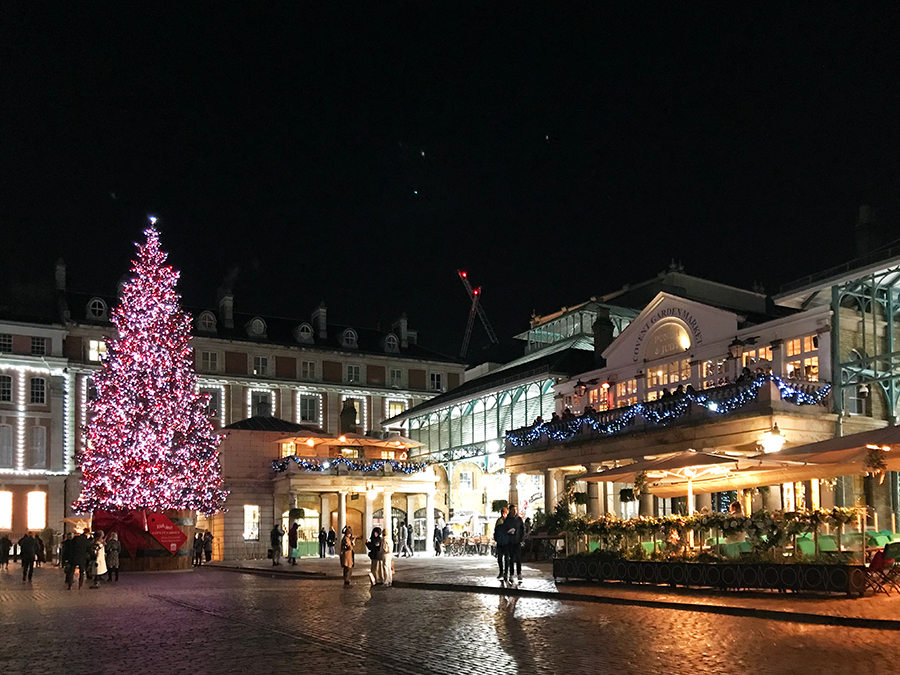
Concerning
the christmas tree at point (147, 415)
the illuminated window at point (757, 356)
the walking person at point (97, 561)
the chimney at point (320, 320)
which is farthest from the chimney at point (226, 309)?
the illuminated window at point (757, 356)

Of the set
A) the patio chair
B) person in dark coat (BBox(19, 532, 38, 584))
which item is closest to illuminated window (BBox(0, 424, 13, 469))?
person in dark coat (BBox(19, 532, 38, 584))

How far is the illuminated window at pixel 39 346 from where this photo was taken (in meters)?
62.7

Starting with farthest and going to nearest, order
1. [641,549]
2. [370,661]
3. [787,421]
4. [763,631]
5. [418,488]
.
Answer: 1. [418,488]
2. [787,421]
3. [641,549]
4. [763,631]
5. [370,661]

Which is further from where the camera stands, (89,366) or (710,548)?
(89,366)

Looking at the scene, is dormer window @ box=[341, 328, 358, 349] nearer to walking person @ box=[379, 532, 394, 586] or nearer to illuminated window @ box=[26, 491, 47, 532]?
illuminated window @ box=[26, 491, 47, 532]

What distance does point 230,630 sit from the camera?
14789 millimetres

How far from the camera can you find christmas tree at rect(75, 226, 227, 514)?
1481 inches

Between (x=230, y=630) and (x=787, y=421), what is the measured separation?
1802 centimetres

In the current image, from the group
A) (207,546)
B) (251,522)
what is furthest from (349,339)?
(207,546)

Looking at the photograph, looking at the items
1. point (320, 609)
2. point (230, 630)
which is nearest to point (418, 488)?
point (320, 609)

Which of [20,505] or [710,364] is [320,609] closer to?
[710,364]

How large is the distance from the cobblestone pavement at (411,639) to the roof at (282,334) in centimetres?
4865

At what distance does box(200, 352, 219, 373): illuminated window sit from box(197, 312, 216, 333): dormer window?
169 cm

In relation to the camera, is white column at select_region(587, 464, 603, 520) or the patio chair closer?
the patio chair
